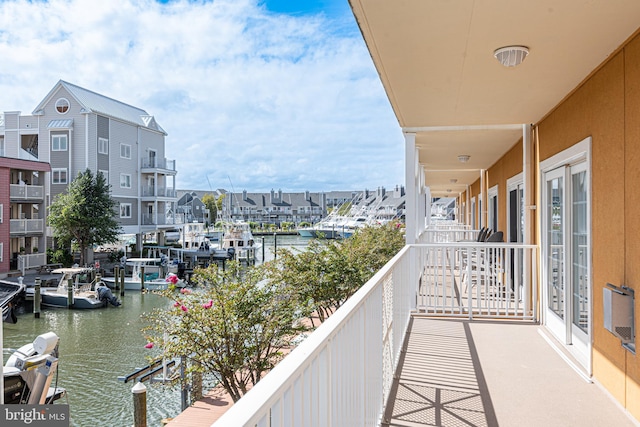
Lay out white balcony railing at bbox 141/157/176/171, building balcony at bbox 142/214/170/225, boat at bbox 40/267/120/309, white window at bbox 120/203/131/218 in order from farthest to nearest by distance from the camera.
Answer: white balcony railing at bbox 141/157/176/171
building balcony at bbox 142/214/170/225
white window at bbox 120/203/131/218
boat at bbox 40/267/120/309

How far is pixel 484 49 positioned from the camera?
349cm

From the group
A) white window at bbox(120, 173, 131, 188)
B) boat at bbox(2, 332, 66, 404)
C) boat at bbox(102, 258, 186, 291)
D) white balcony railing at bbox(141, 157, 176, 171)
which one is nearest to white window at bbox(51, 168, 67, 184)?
white window at bbox(120, 173, 131, 188)

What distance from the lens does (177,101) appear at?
107562mm

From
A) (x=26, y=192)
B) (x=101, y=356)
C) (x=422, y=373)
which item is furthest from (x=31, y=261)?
(x=422, y=373)

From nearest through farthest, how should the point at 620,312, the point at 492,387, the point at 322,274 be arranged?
the point at 620,312 < the point at 492,387 < the point at 322,274

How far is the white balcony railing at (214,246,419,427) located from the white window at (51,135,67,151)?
2761 centimetres

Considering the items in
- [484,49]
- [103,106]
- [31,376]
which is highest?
[103,106]

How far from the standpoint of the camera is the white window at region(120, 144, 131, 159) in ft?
95.1

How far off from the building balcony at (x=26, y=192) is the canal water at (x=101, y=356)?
6402 millimetres

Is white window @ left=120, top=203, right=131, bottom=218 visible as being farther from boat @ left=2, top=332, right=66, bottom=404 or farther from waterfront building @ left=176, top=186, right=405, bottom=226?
waterfront building @ left=176, top=186, right=405, bottom=226

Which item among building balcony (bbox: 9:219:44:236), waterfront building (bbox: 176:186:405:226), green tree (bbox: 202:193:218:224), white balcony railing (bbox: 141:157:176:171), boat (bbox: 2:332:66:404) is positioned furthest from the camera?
waterfront building (bbox: 176:186:405:226)

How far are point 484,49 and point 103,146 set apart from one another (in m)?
27.4

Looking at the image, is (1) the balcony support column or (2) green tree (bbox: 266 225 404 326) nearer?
(1) the balcony support column

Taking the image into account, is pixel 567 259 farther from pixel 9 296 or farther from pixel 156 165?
pixel 156 165
